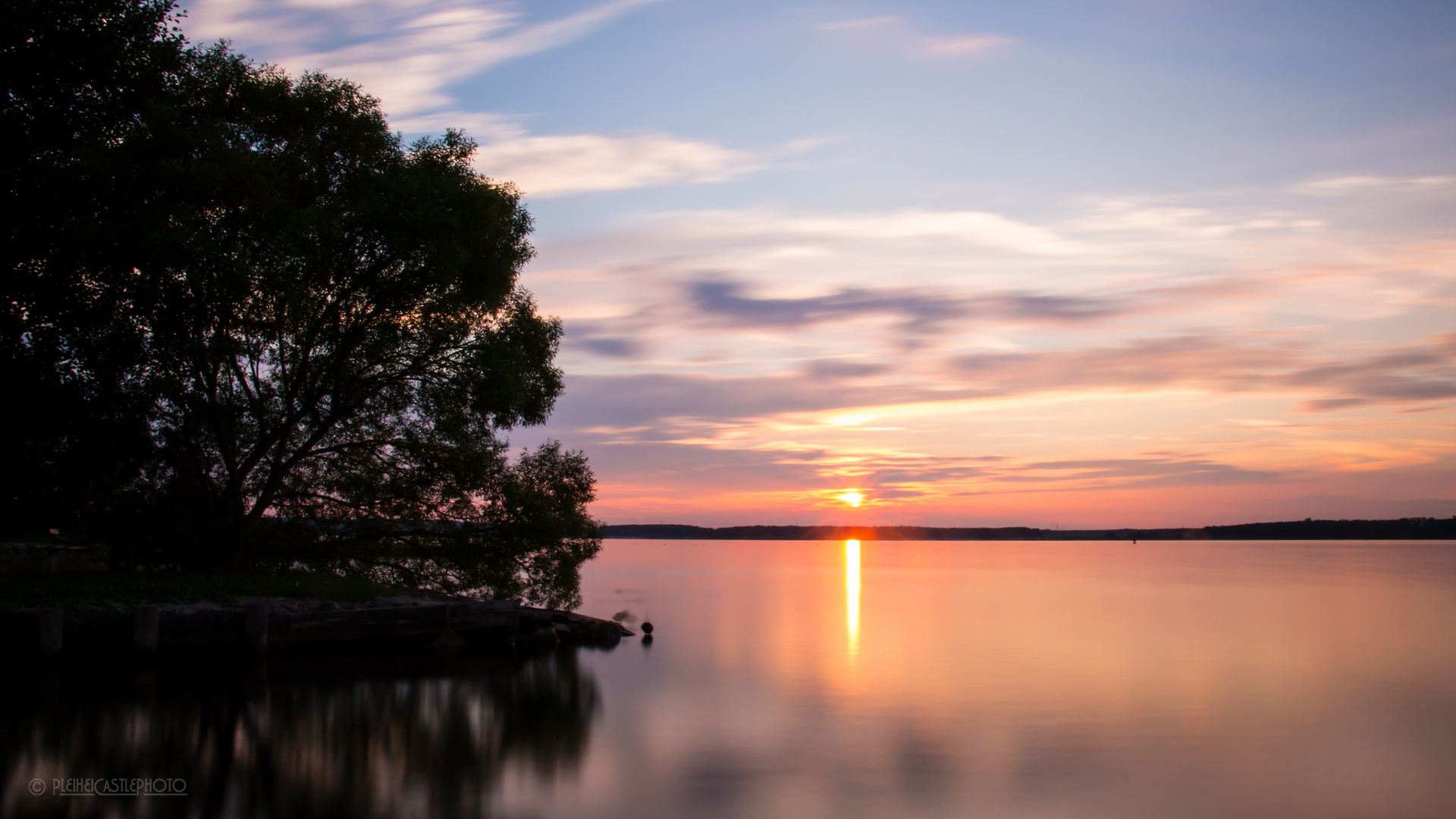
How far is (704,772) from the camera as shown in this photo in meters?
16.8

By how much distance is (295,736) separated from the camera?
17688 millimetres

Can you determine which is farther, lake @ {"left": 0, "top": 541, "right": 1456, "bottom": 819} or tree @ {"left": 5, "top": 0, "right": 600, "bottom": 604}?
tree @ {"left": 5, "top": 0, "right": 600, "bottom": 604}

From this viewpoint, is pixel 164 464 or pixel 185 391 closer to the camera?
pixel 185 391

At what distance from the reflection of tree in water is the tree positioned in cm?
859

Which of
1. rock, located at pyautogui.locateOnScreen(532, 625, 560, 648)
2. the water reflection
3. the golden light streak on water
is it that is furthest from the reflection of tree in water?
the golden light streak on water

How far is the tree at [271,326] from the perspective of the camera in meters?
26.2

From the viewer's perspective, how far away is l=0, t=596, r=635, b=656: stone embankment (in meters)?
21.4

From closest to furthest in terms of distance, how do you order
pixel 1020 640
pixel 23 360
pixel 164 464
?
pixel 23 360 < pixel 164 464 < pixel 1020 640

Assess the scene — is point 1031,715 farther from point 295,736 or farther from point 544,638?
point 544,638

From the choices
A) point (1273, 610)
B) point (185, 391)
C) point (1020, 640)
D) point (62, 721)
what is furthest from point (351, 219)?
point (1273, 610)

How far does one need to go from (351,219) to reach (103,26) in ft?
25.6

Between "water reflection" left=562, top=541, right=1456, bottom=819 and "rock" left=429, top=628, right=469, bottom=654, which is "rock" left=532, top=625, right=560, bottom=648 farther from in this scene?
"rock" left=429, top=628, right=469, bottom=654

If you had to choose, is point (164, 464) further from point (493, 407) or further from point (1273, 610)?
point (1273, 610)

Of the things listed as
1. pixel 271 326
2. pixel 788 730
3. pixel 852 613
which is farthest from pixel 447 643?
pixel 852 613
